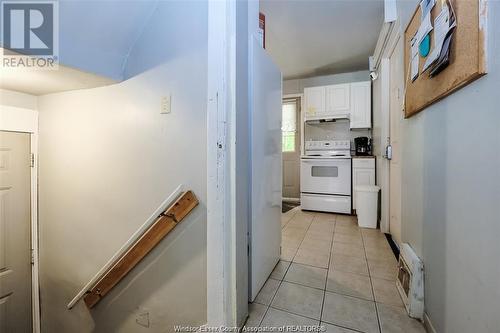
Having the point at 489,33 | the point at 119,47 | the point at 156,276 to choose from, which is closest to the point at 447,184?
the point at 489,33

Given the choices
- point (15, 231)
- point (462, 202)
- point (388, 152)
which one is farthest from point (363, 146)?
point (15, 231)

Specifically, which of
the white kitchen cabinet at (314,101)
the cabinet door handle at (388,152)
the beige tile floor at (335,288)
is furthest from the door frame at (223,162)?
the white kitchen cabinet at (314,101)

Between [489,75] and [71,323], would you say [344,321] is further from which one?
[71,323]

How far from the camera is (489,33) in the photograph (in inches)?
27.7

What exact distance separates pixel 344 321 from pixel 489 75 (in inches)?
53.4

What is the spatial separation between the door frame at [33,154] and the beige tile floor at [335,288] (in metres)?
2.15

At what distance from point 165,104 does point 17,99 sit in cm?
153

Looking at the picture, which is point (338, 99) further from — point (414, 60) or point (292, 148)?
point (414, 60)

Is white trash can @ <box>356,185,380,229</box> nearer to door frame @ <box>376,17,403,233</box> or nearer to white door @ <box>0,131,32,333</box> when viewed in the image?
door frame @ <box>376,17,403,233</box>

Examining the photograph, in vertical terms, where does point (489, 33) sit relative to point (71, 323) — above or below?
above

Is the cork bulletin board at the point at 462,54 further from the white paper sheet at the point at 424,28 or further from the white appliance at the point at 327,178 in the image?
the white appliance at the point at 327,178

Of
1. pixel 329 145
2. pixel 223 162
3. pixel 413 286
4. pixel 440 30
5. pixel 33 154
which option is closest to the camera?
pixel 440 30

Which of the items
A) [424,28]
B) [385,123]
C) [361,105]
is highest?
[361,105]

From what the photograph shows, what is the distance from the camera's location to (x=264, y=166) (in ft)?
5.26
